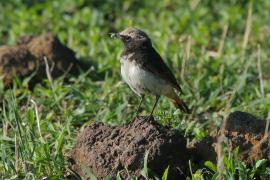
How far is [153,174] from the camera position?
19.8 feet

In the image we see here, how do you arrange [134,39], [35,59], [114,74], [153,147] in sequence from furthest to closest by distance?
[114,74], [35,59], [134,39], [153,147]

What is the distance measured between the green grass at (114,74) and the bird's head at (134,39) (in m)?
0.76

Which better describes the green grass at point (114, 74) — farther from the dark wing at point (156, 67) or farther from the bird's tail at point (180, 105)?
the dark wing at point (156, 67)

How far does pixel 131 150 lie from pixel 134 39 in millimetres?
1625

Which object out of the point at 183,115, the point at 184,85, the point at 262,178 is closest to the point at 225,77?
the point at 184,85

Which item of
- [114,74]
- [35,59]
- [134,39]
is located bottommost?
[114,74]

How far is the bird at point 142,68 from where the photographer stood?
705cm

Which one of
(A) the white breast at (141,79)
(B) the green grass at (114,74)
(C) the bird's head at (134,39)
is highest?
(C) the bird's head at (134,39)

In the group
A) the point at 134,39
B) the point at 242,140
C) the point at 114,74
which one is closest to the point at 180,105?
the point at 134,39

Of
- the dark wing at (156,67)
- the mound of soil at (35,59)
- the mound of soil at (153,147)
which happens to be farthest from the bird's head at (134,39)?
the mound of soil at (35,59)

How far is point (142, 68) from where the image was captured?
708cm

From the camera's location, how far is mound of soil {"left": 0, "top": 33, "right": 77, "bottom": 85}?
29.2 feet

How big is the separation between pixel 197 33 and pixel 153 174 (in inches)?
206

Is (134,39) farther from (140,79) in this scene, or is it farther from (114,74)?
(114,74)
